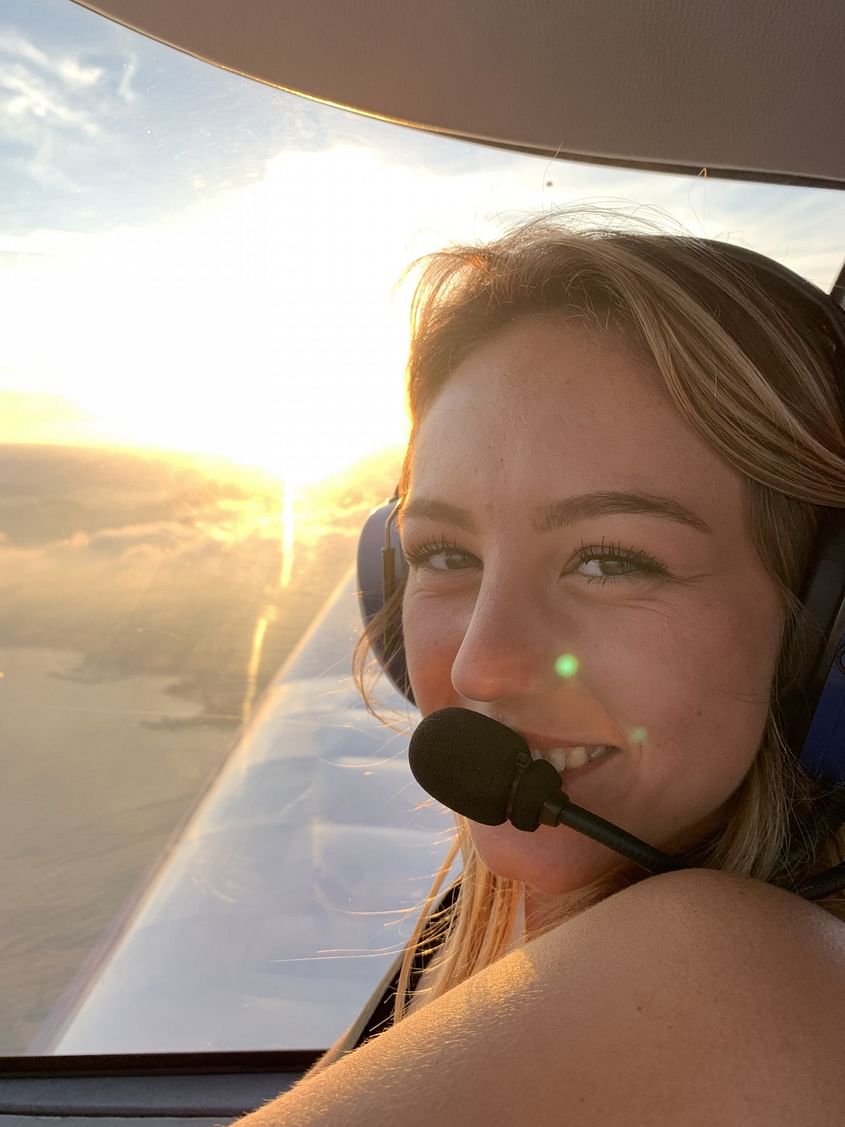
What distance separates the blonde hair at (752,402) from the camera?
90 centimetres

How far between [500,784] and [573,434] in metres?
0.35

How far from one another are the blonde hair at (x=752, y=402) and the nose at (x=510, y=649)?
0.77 feet

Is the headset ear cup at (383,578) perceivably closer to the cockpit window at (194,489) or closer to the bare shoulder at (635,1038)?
the cockpit window at (194,489)

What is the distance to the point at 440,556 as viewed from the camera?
1096 mm

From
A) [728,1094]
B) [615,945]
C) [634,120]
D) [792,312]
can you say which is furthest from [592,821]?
[634,120]

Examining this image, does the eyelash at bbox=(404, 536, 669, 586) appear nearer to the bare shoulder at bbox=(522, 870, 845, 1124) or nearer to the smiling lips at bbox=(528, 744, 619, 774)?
the smiling lips at bbox=(528, 744, 619, 774)

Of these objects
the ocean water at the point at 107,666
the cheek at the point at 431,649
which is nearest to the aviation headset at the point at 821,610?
the cheek at the point at 431,649

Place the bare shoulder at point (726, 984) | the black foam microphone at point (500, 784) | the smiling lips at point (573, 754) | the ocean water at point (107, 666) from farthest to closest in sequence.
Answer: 1. the ocean water at point (107, 666)
2. the smiling lips at point (573, 754)
3. the black foam microphone at point (500, 784)
4. the bare shoulder at point (726, 984)

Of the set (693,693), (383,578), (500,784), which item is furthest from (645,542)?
(383,578)

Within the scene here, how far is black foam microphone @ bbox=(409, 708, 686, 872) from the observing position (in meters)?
0.80

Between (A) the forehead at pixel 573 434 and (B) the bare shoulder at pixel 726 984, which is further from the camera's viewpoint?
(A) the forehead at pixel 573 434

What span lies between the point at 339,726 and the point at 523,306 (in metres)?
1.45

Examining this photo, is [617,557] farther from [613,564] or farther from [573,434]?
[573,434]

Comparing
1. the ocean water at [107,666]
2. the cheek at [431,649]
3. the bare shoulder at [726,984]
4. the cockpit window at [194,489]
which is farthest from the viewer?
the ocean water at [107,666]
